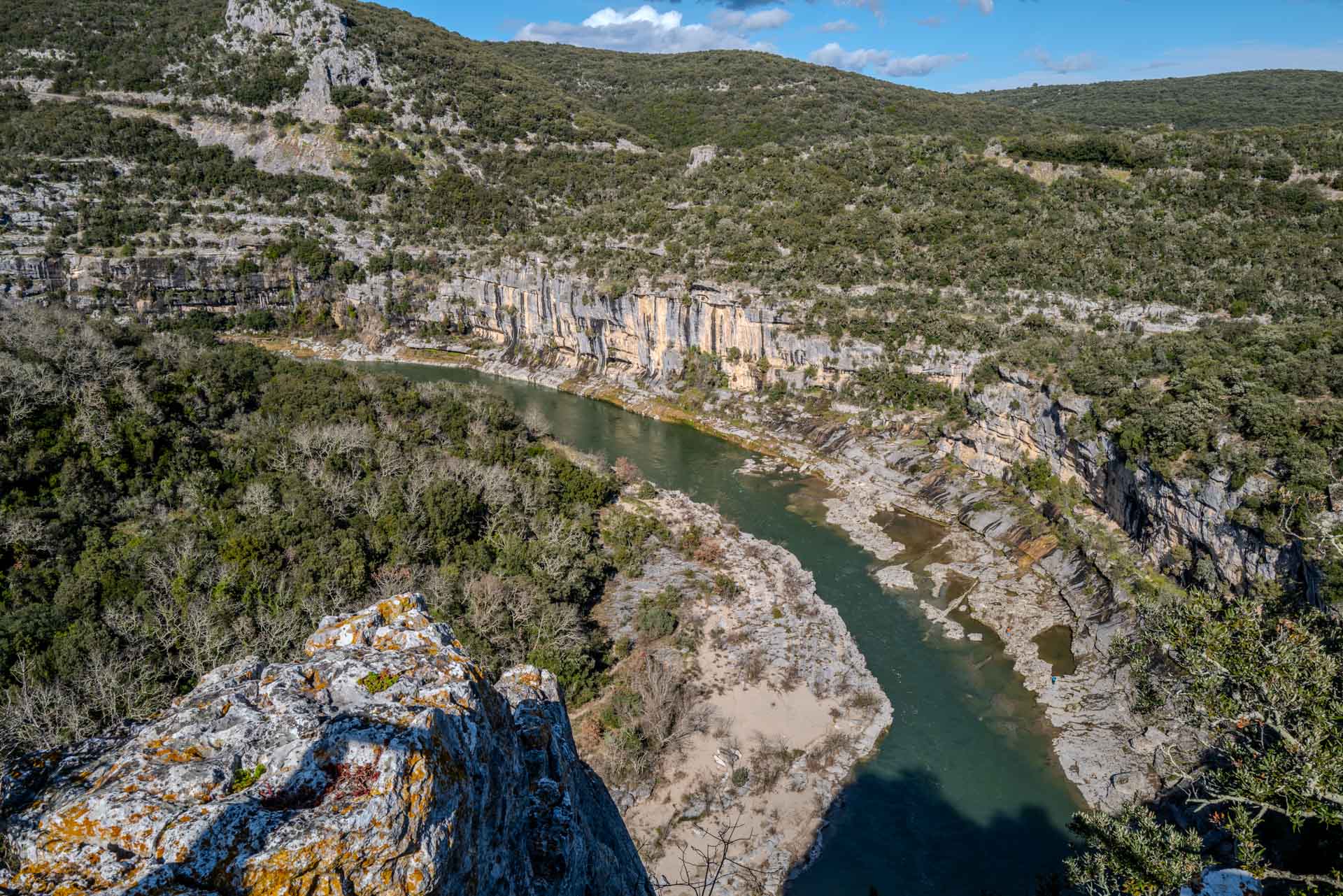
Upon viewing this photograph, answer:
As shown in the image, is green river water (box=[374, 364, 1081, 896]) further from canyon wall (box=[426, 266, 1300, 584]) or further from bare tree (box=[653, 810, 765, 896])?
canyon wall (box=[426, 266, 1300, 584])

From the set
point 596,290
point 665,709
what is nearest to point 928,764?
point 665,709

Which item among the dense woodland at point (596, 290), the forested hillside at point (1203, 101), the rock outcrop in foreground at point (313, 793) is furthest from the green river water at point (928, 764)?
the forested hillside at point (1203, 101)

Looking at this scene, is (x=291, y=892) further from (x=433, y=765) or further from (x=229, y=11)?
(x=229, y=11)

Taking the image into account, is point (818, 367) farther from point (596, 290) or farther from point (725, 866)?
point (725, 866)

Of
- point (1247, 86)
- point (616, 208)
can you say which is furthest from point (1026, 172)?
point (1247, 86)

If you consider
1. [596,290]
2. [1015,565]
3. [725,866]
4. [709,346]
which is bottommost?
[725,866]

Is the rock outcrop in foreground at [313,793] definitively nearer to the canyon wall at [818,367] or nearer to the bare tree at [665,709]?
the bare tree at [665,709]

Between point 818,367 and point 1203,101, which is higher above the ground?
point 1203,101
